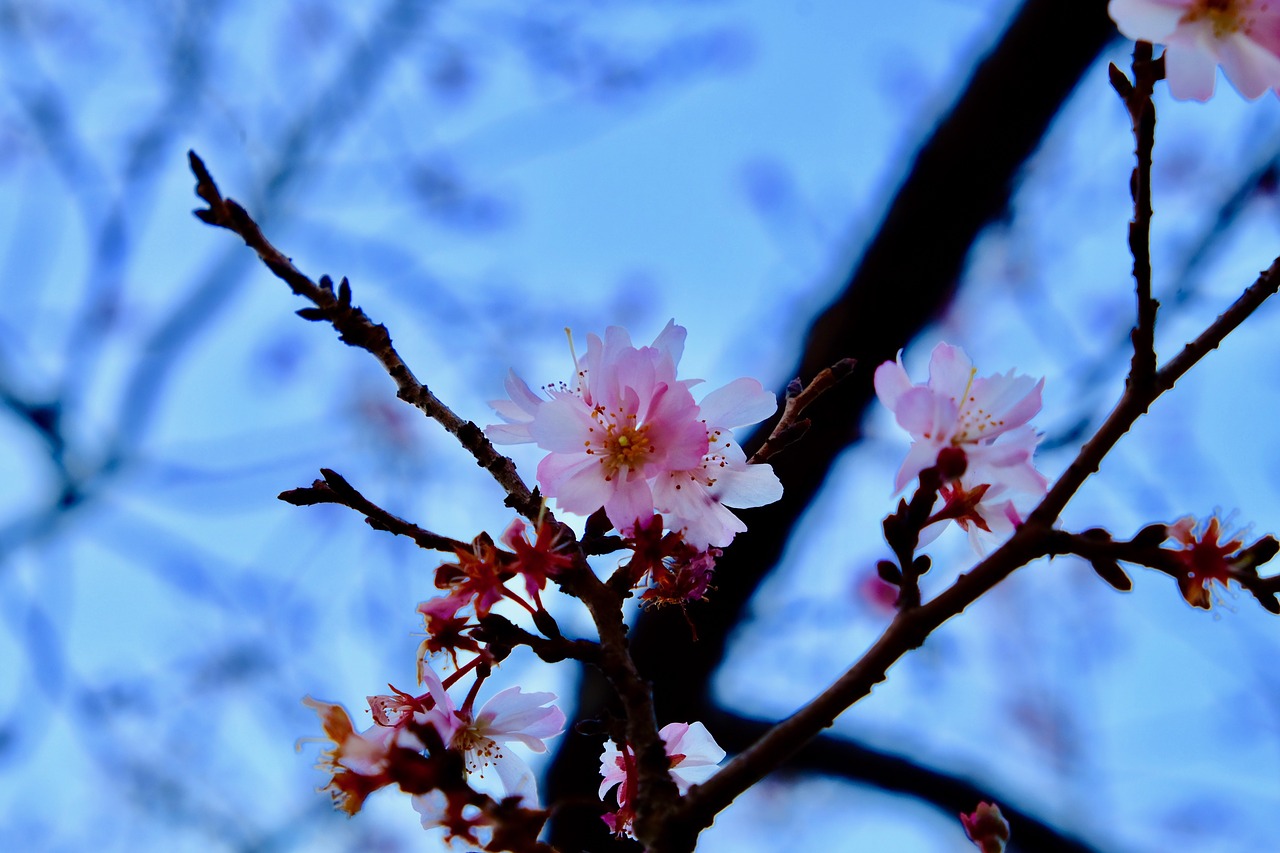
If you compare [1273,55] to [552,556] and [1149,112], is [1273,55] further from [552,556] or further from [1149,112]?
[552,556]

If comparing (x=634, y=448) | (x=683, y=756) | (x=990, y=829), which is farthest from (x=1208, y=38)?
(x=683, y=756)

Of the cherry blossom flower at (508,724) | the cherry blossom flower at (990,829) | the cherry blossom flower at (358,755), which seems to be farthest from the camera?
the cherry blossom flower at (508,724)

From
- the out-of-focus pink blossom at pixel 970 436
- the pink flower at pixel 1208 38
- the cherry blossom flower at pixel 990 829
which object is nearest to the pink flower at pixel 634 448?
Result: the out-of-focus pink blossom at pixel 970 436

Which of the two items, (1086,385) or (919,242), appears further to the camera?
(1086,385)

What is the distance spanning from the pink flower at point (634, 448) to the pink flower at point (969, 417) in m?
0.20

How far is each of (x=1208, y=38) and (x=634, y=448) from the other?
25.6 inches

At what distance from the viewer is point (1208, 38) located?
2.93 ft

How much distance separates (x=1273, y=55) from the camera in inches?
36.1

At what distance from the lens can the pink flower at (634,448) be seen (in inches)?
38.9

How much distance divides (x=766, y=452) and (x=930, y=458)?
22 cm

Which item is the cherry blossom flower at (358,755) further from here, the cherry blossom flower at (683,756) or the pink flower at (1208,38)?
the pink flower at (1208,38)

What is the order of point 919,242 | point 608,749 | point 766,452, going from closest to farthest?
point 766,452
point 608,749
point 919,242

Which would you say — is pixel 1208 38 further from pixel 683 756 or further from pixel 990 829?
pixel 683 756

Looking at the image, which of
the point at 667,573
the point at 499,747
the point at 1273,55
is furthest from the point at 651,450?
the point at 1273,55
